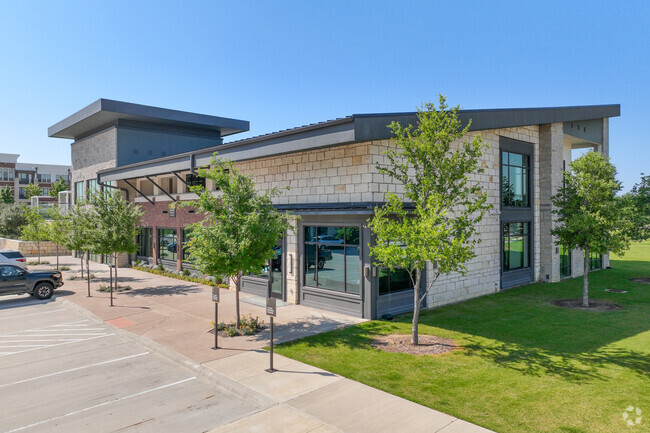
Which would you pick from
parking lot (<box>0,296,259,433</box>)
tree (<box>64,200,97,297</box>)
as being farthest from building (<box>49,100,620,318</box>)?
parking lot (<box>0,296,259,433</box>)

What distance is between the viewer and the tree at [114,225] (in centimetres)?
2028

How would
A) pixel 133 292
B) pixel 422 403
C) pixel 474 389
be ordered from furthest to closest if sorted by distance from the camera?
pixel 133 292, pixel 474 389, pixel 422 403

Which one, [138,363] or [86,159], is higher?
[86,159]

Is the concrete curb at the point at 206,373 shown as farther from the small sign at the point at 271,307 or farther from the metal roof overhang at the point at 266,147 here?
the metal roof overhang at the point at 266,147

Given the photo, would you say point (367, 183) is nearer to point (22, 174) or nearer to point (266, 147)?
point (266, 147)

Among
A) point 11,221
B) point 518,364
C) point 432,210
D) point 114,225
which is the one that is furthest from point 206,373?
point 11,221

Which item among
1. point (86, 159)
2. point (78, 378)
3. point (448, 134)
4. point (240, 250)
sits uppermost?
point (86, 159)

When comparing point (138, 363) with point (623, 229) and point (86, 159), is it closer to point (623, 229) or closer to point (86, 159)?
point (623, 229)

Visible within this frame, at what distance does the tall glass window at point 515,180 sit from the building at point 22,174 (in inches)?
3479

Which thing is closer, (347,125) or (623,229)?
Result: (347,125)

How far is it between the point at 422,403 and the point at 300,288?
942cm

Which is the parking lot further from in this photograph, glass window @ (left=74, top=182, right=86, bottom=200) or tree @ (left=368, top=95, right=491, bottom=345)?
glass window @ (left=74, top=182, right=86, bottom=200)

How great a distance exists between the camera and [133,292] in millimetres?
20328

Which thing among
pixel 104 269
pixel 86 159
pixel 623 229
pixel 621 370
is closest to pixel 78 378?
pixel 621 370
